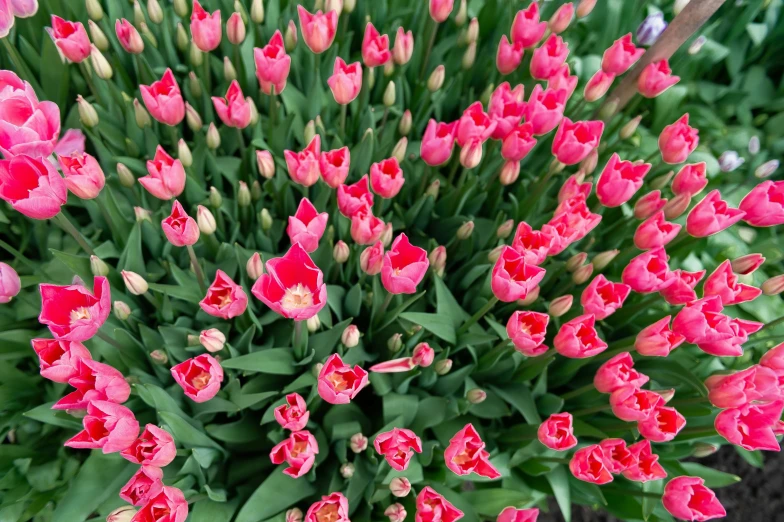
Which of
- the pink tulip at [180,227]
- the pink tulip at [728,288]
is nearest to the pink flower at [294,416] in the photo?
the pink tulip at [180,227]

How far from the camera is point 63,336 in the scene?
83cm

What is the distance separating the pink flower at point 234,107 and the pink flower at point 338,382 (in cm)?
55

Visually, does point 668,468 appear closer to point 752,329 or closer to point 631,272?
point 752,329

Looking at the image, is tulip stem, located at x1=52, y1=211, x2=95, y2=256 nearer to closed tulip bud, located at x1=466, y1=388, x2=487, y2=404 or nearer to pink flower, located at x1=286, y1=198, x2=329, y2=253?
pink flower, located at x1=286, y1=198, x2=329, y2=253

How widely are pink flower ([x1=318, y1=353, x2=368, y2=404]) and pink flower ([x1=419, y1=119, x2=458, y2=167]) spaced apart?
1.52ft

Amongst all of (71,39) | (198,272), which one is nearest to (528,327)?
(198,272)

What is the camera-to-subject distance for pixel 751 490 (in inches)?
74.1

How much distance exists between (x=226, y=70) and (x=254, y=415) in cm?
81

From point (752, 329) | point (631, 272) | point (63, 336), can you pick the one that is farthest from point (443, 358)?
point (63, 336)

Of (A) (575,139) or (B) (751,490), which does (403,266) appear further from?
(B) (751,490)

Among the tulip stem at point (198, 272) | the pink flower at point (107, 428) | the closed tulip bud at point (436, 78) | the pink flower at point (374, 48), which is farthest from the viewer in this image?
the closed tulip bud at point (436, 78)

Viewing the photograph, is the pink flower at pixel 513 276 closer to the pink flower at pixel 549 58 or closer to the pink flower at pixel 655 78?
the pink flower at pixel 549 58

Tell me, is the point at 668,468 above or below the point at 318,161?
below

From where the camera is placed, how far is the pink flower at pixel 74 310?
0.84 m
